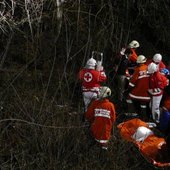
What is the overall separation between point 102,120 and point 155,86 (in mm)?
2775

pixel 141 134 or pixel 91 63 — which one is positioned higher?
pixel 91 63

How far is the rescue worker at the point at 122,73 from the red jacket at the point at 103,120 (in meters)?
3.24

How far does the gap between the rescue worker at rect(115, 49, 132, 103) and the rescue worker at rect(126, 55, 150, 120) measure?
52cm

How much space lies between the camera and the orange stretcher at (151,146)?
10.1 meters

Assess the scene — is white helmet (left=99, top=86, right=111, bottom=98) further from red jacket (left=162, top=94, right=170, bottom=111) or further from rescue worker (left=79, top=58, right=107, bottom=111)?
red jacket (left=162, top=94, right=170, bottom=111)

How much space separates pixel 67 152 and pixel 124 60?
4.75 meters

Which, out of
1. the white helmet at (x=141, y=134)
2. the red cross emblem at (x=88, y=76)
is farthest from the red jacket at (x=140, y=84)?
the white helmet at (x=141, y=134)

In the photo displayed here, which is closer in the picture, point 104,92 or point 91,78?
point 104,92

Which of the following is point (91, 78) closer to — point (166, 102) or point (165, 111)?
point (166, 102)

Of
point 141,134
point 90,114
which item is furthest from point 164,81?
point 90,114

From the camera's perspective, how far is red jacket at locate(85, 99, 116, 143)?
10.1 m

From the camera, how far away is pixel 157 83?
12344mm

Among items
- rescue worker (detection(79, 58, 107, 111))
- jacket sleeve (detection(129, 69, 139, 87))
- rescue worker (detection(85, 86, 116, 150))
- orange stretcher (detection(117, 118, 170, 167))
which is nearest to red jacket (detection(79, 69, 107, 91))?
rescue worker (detection(79, 58, 107, 111))

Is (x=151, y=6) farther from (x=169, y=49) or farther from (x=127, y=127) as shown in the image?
(x=127, y=127)
